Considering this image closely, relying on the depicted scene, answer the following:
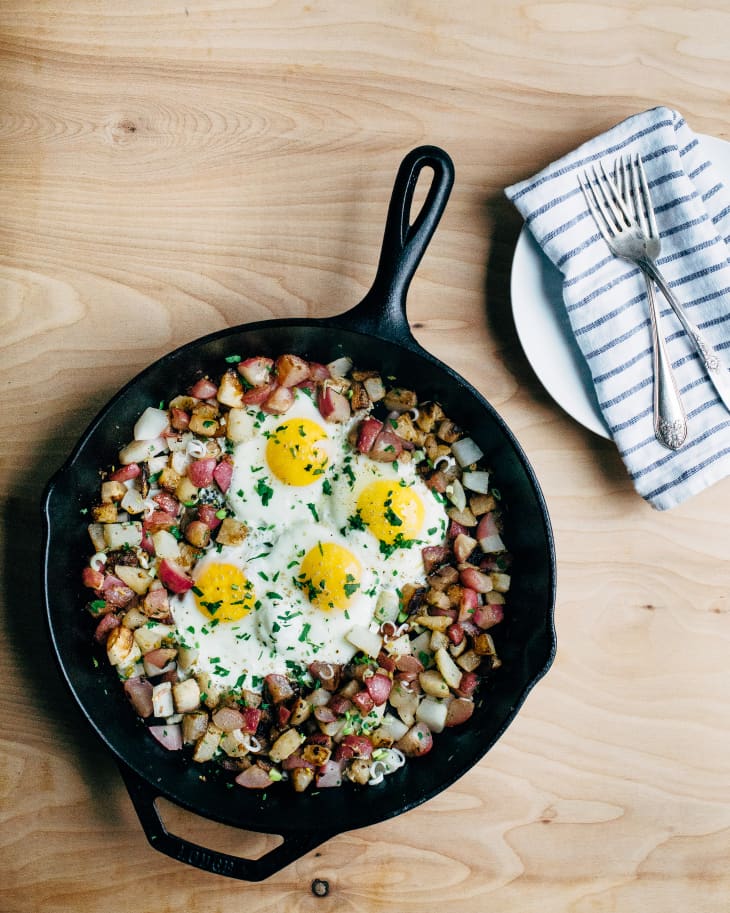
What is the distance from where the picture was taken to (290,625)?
169 centimetres

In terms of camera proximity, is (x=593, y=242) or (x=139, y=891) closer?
(x=593, y=242)

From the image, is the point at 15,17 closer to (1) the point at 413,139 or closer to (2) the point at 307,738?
(1) the point at 413,139

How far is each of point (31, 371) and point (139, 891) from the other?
4.03 feet

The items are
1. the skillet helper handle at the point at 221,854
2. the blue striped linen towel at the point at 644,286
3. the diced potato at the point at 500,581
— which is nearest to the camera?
the skillet helper handle at the point at 221,854

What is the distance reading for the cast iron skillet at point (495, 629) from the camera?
1.48 metres

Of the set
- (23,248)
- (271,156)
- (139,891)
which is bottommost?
(139,891)

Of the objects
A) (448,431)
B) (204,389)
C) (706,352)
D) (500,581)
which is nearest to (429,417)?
(448,431)

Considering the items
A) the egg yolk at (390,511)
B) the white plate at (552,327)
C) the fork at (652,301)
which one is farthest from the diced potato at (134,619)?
the fork at (652,301)

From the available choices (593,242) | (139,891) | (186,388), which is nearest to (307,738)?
(139,891)

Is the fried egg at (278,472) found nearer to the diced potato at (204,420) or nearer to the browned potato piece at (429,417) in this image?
the diced potato at (204,420)

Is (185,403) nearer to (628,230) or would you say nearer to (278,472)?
(278,472)

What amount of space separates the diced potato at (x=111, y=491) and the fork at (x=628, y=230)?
119cm

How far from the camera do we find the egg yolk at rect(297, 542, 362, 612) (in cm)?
167

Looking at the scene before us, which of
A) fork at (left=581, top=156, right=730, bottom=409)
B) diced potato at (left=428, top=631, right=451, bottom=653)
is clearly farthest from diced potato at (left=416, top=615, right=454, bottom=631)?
fork at (left=581, top=156, right=730, bottom=409)
